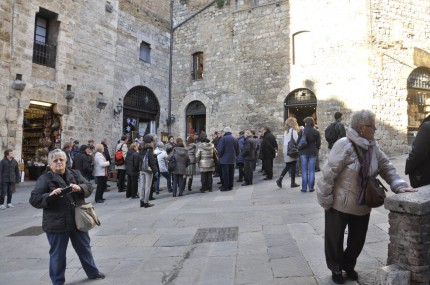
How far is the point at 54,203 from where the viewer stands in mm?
3594

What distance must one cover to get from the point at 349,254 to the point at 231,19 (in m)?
16.4

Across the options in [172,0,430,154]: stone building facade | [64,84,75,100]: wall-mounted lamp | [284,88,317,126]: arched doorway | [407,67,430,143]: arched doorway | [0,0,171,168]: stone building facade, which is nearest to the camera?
[0,0,171,168]: stone building facade

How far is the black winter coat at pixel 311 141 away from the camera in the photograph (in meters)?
8.01

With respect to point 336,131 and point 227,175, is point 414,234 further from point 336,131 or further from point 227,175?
point 227,175

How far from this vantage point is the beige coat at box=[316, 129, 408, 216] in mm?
3031

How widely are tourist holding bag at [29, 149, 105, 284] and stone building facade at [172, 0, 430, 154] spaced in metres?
12.8

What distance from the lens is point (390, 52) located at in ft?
47.9

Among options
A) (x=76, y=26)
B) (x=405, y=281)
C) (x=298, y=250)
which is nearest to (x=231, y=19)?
(x=76, y=26)

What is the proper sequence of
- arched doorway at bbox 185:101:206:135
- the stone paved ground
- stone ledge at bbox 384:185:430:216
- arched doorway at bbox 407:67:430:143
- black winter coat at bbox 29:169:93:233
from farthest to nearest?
arched doorway at bbox 185:101:206:135 → arched doorway at bbox 407:67:430:143 → the stone paved ground → black winter coat at bbox 29:169:93:233 → stone ledge at bbox 384:185:430:216

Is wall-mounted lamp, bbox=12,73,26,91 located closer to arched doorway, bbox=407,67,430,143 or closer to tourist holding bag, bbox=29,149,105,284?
tourist holding bag, bbox=29,149,105,284

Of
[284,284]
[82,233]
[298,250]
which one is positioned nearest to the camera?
[284,284]

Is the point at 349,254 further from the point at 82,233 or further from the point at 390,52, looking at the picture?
the point at 390,52

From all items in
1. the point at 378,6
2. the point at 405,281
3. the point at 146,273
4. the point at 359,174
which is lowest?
the point at 146,273

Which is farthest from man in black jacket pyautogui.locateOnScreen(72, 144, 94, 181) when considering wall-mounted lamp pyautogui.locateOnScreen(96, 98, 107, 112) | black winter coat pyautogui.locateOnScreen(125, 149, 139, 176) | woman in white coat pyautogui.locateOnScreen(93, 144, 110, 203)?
wall-mounted lamp pyautogui.locateOnScreen(96, 98, 107, 112)
